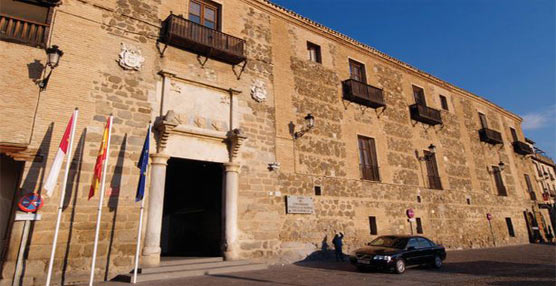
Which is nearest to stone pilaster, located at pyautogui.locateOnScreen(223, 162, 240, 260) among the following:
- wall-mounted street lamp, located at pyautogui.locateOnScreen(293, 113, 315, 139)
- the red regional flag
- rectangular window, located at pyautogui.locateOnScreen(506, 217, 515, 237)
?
wall-mounted street lamp, located at pyautogui.locateOnScreen(293, 113, 315, 139)

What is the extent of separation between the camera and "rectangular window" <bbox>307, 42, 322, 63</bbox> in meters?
14.1

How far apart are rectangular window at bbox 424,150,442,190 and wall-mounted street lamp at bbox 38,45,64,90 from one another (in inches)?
649

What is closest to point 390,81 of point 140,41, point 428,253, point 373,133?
point 373,133

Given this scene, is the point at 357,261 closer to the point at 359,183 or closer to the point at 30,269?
the point at 359,183

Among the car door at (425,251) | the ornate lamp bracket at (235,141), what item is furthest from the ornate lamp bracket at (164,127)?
the car door at (425,251)

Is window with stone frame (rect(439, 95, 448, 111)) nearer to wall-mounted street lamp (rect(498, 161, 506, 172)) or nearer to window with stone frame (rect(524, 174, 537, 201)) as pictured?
wall-mounted street lamp (rect(498, 161, 506, 172))

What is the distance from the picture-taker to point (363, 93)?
1450 centimetres

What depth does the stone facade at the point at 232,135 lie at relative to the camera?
7.24m

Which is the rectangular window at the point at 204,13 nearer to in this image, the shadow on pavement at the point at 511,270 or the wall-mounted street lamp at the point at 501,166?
the shadow on pavement at the point at 511,270

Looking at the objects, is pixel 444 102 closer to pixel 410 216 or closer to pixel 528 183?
pixel 410 216

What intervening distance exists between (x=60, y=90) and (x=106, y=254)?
4.21 m

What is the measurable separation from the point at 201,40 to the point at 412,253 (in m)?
9.30

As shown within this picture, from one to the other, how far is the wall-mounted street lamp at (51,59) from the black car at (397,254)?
9333 mm

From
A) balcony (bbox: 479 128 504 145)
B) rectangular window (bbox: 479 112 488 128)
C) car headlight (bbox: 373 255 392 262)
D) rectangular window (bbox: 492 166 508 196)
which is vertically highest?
rectangular window (bbox: 479 112 488 128)
